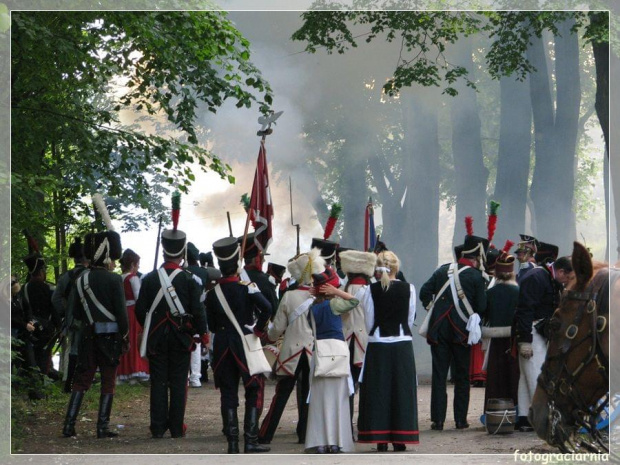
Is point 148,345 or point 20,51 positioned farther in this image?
point 20,51

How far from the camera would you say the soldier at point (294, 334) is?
390 inches

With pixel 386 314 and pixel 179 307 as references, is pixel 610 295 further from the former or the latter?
pixel 179 307

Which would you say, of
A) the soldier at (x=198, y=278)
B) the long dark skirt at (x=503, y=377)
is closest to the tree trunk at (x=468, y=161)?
the soldier at (x=198, y=278)

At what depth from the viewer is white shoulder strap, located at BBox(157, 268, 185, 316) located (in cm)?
1052

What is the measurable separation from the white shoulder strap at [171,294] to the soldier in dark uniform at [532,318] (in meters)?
3.29

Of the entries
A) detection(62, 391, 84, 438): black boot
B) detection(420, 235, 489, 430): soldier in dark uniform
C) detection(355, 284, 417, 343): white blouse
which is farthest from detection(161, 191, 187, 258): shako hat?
detection(420, 235, 489, 430): soldier in dark uniform

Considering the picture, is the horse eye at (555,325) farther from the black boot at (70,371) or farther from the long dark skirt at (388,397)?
the black boot at (70,371)

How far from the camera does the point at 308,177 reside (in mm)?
16672

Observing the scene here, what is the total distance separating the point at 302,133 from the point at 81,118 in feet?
14.4

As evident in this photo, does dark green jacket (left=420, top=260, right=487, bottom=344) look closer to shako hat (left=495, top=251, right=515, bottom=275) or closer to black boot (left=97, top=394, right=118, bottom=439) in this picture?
shako hat (left=495, top=251, right=515, bottom=275)

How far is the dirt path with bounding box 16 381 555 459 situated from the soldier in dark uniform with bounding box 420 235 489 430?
264 millimetres

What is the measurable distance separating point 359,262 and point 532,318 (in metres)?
1.93

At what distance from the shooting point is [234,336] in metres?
9.88

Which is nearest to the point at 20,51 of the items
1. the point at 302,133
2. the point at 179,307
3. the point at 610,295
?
the point at 179,307
